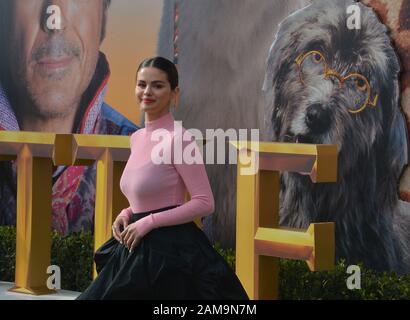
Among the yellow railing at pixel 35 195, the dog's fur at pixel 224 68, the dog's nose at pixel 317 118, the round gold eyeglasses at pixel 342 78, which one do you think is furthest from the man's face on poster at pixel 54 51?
the dog's nose at pixel 317 118

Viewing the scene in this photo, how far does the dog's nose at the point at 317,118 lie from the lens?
8695 mm

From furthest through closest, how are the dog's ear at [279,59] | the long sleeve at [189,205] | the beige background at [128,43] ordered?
the beige background at [128,43] → the dog's ear at [279,59] → the long sleeve at [189,205]

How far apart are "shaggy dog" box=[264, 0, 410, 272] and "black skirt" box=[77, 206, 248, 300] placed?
9.89ft

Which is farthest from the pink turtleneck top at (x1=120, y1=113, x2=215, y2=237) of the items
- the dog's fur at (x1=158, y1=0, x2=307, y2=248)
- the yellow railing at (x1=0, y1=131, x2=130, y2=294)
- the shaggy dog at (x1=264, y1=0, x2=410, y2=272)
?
the dog's fur at (x1=158, y1=0, x2=307, y2=248)

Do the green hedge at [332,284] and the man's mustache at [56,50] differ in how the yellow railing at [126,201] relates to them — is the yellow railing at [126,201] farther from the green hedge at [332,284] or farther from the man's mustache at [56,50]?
the man's mustache at [56,50]

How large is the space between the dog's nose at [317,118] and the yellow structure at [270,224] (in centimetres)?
162

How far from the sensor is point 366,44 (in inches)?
332

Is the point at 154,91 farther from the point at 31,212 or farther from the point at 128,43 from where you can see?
the point at 128,43

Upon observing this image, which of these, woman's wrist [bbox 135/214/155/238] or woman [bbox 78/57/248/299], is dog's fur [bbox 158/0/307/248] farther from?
woman's wrist [bbox 135/214/155/238]

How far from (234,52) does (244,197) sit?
8.33 ft

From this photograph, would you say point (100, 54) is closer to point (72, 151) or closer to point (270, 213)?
point (72, 151)

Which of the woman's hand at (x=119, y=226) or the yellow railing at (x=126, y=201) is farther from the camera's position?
the yellow railing at (x=126, y=201)

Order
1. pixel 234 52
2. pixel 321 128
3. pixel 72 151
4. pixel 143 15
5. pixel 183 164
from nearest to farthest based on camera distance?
pixel 183 164, pixel 72 151, pixel 321 128, pixel 234 52, pixel 143 15
